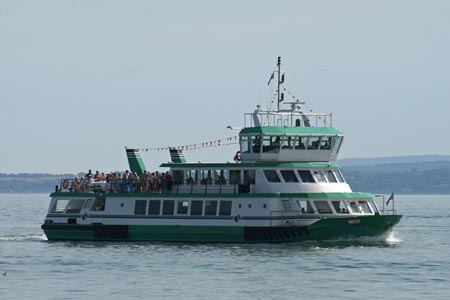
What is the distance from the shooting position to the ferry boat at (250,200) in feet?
205

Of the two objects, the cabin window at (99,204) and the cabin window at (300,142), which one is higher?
the cabin window at (300,142)

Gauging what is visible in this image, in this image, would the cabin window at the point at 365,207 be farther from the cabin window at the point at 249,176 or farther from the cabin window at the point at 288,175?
the cabin window at the point at 249,176

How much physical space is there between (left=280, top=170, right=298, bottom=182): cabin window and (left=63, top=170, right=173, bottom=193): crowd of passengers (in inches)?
276

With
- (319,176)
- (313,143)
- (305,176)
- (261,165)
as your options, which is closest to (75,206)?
(261,165)

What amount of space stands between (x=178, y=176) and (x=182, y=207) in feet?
7.76

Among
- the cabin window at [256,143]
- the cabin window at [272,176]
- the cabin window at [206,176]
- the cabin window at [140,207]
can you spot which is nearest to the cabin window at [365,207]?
the cabin window at [272,176]

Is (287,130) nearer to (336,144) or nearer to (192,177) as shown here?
(336,144)

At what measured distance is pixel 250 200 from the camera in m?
63.0

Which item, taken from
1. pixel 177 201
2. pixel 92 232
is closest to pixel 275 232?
pixel 177 201

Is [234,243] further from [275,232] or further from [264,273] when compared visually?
[264,273]

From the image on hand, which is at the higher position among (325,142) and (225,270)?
(325,142)

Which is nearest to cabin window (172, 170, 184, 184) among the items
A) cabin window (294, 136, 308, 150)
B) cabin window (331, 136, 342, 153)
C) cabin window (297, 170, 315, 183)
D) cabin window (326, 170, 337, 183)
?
cabin window (294, 136, 308, 150)

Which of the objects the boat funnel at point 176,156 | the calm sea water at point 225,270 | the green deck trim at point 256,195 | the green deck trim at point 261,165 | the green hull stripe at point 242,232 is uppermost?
the boat funnel at point 176,156

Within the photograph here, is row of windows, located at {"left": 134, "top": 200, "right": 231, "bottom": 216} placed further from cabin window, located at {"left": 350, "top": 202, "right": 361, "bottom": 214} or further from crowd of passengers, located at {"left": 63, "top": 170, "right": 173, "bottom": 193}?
cabin window, located at {"left": 350, "top": 202, "right": 361, "bottom": 214}
